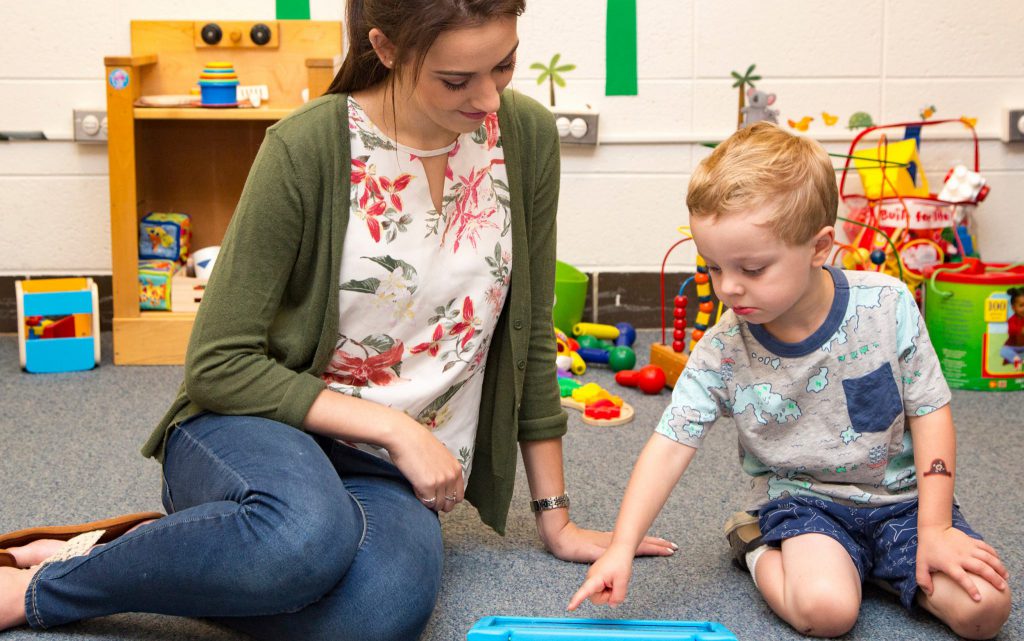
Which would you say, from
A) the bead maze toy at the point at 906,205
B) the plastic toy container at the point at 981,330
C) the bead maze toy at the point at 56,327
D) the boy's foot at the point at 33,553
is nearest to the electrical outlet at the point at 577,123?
the bead maze toy at the point at 906,205

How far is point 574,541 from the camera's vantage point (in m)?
1.22

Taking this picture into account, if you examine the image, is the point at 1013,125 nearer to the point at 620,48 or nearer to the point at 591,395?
the point at 620,48

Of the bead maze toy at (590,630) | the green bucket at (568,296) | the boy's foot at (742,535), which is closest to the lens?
the bead maze toy at (590,630)

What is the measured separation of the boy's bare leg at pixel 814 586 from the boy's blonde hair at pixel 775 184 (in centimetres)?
31

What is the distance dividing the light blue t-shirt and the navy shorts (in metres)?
0.01

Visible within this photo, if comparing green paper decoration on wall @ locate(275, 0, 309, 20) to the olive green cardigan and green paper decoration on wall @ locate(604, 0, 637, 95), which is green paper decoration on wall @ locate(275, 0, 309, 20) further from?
the olive green cardigan

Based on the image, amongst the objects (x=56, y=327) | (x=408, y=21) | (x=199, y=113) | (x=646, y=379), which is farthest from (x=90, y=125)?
(x=408, y=21)

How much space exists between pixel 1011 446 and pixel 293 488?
1136 millimetres

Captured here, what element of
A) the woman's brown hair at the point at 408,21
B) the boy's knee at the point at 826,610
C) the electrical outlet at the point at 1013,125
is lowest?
the boy's knee at the point at 826,610

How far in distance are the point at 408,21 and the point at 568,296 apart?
1252mm

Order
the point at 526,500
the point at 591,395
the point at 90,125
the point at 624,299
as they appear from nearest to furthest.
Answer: the point at 526,500
the point at 591,395
the point at 90,125
the point at 624,299

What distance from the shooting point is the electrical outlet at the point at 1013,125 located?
226 cm

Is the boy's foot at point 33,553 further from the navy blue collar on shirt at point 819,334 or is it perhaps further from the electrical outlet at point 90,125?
the electrical outlet at point 90,125

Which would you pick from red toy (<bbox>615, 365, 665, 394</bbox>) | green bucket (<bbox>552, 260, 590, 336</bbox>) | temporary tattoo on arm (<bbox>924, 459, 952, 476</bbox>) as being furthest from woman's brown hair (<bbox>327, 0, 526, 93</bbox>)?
green bucket (<bbox>552, 260, 590, 336</bbox>)
